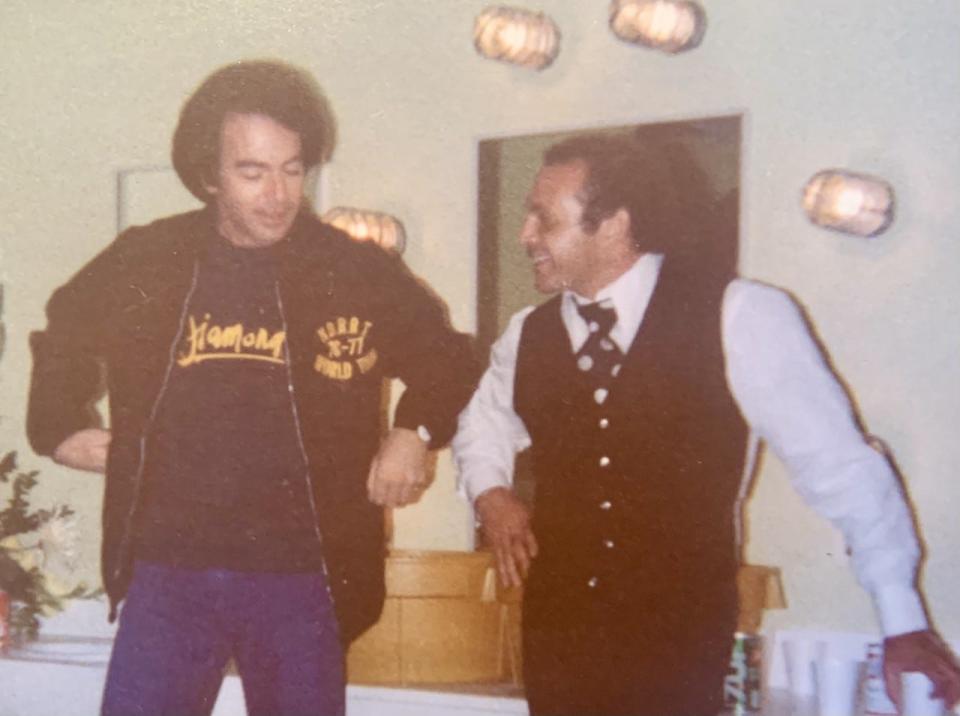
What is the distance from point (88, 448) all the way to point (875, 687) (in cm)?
111

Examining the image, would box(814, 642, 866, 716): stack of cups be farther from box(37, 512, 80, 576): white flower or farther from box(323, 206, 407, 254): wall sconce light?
box(37, 512, 80, 576): white flower

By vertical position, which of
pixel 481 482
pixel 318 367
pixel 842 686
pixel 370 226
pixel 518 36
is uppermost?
pixel 518 36

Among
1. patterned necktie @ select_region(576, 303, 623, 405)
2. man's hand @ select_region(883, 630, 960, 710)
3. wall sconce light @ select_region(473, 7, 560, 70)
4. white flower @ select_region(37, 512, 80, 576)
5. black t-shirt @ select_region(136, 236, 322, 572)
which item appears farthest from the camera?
white flower @ select_region(37, 512, 80, 576)

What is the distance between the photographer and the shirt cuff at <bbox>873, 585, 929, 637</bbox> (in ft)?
4.50

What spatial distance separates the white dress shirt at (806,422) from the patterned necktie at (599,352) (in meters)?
0.01

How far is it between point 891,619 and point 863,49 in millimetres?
706

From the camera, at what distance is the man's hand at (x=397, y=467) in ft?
5.32

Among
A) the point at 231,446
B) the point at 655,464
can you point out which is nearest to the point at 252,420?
the point at 231,446

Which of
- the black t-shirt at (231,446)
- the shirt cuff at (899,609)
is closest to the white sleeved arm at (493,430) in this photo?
the black t-shirt at (231,446)

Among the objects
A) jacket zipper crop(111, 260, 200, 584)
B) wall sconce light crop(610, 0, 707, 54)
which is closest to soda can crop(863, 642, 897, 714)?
wall sconce light crop(610, 0, 707, 54)

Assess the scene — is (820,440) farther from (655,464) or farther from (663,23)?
(663,23)

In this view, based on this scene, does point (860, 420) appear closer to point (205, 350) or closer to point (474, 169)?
point (474, 169)

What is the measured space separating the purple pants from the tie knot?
1.59 feet

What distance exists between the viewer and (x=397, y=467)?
162 centimetres
